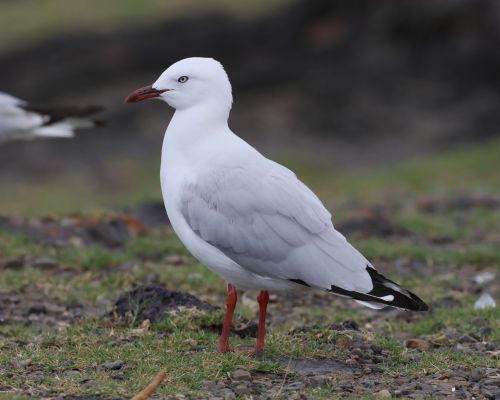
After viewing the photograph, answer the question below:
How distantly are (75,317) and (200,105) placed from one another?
6.62ft

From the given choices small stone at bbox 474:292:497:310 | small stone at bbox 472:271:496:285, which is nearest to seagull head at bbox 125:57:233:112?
small stone at bbox 474:292:497:310

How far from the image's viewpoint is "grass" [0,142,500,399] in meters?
5.27

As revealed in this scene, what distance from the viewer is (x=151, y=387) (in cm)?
479

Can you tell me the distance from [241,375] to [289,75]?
2003cm

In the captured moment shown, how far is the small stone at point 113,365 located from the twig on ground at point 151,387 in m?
0.53

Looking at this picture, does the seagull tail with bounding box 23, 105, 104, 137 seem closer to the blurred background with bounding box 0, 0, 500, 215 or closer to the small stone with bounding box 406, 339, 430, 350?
the small stone with bounding box 406, 339, 430, 350

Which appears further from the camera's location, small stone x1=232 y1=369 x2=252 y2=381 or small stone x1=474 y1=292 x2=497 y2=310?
small stone x1=474 y1=292 x2=497 y2=310

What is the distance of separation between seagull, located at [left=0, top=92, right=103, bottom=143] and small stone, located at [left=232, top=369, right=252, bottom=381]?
7184 millimetres

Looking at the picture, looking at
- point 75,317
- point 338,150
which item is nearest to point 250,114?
point 338,150

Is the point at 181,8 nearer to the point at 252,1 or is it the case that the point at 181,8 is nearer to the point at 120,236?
the point at 252,1

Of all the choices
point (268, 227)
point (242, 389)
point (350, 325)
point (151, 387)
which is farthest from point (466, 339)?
point (151, 387)

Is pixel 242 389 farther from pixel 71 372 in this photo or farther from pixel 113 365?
pixel 71 372

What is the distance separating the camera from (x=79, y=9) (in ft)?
87.1

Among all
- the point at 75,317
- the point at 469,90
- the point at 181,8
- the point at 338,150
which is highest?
the point at 181,8
